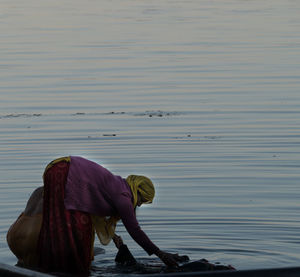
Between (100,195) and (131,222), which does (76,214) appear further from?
(131,222)

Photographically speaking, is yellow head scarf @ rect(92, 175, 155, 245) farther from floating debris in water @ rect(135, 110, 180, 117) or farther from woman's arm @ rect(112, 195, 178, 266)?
floating debris in water @ rect(135, 110, 180, 117)

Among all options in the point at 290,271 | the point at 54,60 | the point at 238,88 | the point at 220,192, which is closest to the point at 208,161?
the point at 220,192

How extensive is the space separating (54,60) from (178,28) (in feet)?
21.9

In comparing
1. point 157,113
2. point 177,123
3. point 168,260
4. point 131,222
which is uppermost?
point 157,113

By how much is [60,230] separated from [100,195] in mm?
514

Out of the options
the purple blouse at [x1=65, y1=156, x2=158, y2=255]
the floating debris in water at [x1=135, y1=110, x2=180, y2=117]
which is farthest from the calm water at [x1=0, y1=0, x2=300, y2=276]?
the purple blouse at [x1=65, y1=156, x2=158, y2=255]

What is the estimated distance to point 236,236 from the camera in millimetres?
11648

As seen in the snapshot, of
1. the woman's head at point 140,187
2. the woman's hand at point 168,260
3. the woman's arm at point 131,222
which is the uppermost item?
the woman's head at point 140,187

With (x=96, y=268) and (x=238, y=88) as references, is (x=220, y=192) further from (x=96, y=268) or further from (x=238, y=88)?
(x=238, y=88)

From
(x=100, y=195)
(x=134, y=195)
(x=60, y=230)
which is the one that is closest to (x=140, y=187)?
(x=134, y=195)

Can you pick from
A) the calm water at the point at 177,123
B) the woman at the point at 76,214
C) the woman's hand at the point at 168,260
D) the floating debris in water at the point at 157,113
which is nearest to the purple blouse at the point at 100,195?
the woman at the point at 76,214

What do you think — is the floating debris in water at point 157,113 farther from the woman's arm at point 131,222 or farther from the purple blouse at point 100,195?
the woman's arm at point 131,222

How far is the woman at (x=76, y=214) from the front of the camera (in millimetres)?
9055

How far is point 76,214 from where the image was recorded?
30.4 feet
